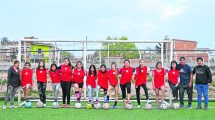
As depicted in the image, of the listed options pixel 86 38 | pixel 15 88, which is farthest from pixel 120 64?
pixel 15 88

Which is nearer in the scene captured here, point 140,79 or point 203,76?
point 203,76

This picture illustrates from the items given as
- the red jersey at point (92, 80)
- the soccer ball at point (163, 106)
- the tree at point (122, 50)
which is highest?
the tree at point (122, 50)

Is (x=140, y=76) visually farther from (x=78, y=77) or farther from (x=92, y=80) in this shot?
(x=78, y=77)

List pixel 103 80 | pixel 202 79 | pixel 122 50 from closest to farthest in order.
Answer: pixel 202 79
pixel 103 80
pixel 122 50

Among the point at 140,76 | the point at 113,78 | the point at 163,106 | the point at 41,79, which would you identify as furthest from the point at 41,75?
the point at 163,106

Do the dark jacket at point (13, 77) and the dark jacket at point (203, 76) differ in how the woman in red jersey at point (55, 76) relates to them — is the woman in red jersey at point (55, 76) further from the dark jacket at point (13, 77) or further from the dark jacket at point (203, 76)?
the dark jacket at point (203, 76)

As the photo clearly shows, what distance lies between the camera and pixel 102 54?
565 inches

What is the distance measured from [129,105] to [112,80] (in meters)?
1.13

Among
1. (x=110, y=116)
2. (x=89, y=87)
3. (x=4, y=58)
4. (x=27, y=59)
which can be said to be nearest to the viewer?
(x=110, y=116)

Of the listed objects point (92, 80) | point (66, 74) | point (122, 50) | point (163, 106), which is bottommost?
point (163, 106)

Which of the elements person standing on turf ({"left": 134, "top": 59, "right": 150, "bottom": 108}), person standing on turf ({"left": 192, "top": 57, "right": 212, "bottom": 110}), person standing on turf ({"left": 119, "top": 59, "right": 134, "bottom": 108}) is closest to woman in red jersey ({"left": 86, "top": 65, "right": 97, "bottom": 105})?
person standing on turf ({"left": 119, "top": 59, "right": 134, "bottom": 108})

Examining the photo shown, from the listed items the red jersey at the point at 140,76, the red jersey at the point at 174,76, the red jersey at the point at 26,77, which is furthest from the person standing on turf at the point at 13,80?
the red jersey at the point at 174,76

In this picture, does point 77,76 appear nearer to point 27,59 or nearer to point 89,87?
point 89,87

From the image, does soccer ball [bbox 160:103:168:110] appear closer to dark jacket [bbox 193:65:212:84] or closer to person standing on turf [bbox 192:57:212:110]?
person standing on turf [bbox 192:57:212:110]
